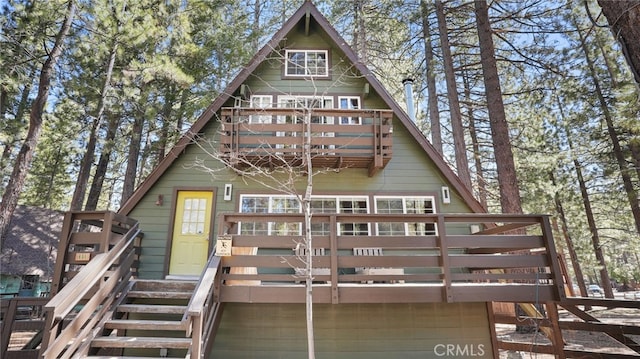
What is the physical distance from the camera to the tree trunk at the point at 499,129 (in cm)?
752

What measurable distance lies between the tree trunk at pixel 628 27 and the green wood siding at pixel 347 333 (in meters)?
4.74

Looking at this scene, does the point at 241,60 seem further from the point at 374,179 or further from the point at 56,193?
the point at 56,193

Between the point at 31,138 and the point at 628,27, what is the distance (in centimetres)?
1054

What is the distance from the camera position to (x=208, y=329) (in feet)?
15.6

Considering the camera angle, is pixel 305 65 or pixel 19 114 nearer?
pixel 305 65

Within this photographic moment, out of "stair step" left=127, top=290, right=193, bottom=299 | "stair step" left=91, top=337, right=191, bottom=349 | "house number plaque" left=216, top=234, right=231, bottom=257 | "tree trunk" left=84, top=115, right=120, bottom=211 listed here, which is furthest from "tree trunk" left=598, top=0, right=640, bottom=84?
"tree trunk" left=84, top=115, right=120, bottom=211

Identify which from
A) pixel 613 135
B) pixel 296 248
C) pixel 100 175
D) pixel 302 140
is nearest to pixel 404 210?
pixel 302 140

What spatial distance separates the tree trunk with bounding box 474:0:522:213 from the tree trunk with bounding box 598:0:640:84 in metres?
4.07

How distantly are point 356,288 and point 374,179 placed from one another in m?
2.97

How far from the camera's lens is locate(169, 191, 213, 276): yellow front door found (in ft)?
22.2

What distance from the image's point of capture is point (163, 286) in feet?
19.0

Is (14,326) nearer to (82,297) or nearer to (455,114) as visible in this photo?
(82,297)

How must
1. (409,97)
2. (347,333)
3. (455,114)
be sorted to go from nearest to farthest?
(347,333), (409,97), (455,114)

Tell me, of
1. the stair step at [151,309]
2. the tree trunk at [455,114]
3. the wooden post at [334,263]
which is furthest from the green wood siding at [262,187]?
the tree trunk at [455,114]
